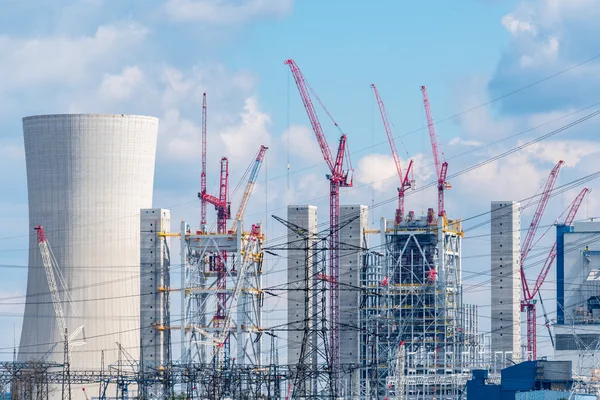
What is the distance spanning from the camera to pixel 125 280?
120 metres

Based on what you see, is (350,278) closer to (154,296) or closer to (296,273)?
(296,273)

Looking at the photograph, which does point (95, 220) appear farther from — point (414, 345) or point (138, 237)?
point (414, 345)

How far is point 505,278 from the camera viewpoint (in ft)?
402

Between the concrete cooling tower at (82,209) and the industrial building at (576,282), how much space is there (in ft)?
134

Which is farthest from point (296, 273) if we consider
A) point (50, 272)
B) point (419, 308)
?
point (50, 272)

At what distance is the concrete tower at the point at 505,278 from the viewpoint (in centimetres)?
12188

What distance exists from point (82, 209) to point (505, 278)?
33.6m

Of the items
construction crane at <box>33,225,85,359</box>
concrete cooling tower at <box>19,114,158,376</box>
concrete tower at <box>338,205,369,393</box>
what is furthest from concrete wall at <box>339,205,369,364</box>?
construction crane at <box>33,225,85,359</box>

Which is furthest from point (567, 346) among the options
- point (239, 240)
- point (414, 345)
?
point (239, 240)

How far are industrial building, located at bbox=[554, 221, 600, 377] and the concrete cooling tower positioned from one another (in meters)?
40.8

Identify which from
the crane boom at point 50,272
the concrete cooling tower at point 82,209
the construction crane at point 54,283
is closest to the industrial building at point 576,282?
the concrete cooling tower at point 82,209

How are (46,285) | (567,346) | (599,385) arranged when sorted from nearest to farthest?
(599,385), (46,285), (567,346)

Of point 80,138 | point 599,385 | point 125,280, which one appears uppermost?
point 80,138

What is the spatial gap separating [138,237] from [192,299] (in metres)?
7.80
